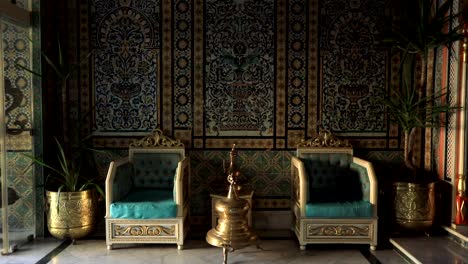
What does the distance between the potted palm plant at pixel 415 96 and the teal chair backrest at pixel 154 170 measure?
2360 mm

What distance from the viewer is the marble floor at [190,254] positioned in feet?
13.8

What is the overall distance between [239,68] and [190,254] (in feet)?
6.89

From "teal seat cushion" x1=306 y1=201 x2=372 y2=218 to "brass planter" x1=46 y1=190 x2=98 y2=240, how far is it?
85.5 inches

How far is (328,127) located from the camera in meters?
5.33

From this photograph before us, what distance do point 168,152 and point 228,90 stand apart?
957 mm

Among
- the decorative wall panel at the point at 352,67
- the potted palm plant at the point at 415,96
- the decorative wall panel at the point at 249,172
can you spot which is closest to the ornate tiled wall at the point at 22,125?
the decorative wall panel at the point at 249,172

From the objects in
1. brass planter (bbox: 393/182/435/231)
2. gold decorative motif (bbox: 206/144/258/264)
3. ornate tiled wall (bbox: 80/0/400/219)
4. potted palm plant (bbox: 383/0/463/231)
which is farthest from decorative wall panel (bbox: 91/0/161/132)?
brass planter (bbox: 393/182/435/231)

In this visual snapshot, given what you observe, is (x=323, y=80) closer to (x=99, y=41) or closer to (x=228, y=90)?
(x=228, y=90)

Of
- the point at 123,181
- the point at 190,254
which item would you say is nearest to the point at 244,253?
the point at 190,254

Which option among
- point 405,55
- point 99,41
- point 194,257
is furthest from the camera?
point 99,41

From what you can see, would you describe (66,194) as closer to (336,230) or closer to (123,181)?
(123,181)

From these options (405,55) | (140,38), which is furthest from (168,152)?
(405,55)

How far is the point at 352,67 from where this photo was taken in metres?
5.28

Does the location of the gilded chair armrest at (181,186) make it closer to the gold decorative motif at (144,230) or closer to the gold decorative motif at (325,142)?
the gold decorative motif at (144,230)
